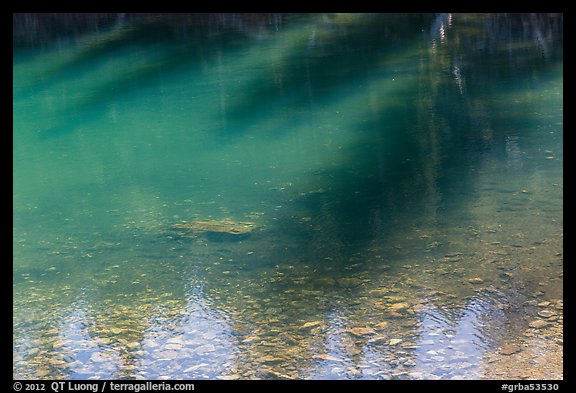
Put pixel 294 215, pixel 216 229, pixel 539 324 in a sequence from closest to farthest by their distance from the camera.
Result: pixel 539 324 < pixel 216 229 < pixel 294 215

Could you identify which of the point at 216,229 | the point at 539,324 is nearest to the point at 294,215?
the point at 216,229

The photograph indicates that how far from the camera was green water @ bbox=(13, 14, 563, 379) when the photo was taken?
3080mm

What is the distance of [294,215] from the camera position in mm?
4352

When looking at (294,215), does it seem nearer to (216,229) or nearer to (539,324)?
(216,229)

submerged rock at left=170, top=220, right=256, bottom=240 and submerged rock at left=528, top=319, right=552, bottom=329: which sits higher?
submerged rock at left=170, top=220, right=256, bottom=240

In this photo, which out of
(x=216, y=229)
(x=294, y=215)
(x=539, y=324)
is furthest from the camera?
(x=294, y=215)

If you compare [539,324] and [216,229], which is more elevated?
[216,229]

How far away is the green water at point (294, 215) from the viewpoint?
121 inches

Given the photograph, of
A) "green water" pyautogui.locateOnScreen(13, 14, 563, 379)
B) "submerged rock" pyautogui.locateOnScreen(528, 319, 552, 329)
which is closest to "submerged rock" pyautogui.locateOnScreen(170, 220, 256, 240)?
"green water" pyautogui.locateOnScreen(13, 14, 563, 379)

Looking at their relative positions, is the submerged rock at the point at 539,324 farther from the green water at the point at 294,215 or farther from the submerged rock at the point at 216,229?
the submerged rock at the point at 216,229

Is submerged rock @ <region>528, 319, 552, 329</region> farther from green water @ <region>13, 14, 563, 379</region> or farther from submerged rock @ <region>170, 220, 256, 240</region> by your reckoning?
submerged rock @ <region>170, 220, 256, 240</region>

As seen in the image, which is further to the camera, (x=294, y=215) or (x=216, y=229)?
(x=294, y=215)

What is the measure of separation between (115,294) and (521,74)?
481 cm
